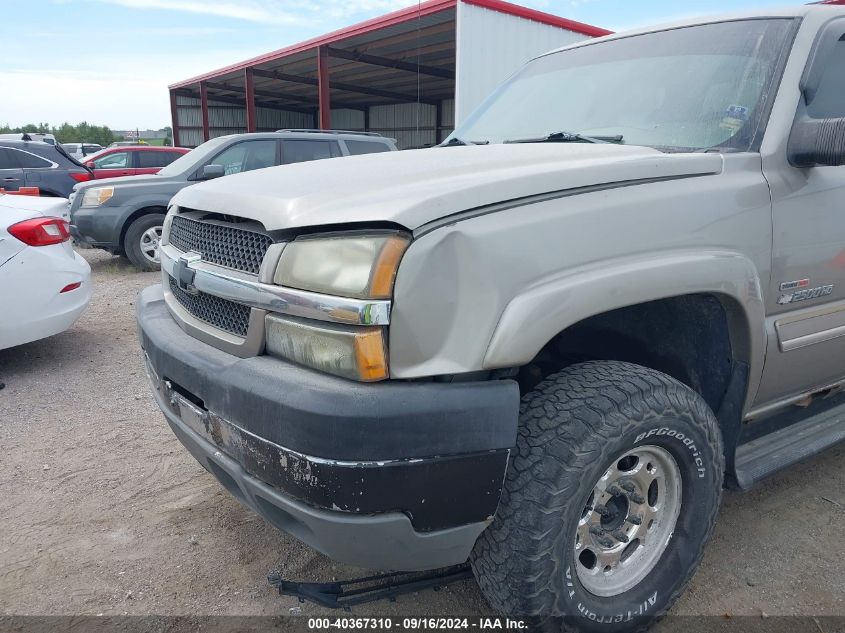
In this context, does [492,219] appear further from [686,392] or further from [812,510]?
[812,510]

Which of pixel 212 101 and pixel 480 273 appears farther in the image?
pixel 212 101

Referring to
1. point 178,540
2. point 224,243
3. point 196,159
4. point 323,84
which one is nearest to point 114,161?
point 323,84

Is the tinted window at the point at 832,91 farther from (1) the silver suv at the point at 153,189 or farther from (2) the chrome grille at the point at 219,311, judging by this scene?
(1) the silver suv at the point at 153,189

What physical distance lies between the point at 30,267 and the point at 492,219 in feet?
13.1

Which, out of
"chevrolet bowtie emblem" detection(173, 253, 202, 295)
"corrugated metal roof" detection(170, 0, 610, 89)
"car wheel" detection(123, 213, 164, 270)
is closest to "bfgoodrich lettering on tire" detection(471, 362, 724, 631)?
"chevrolet bowtie emblem" detection(173, 253, 202, 295)

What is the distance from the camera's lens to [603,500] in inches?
82.3

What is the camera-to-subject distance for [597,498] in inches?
80.8

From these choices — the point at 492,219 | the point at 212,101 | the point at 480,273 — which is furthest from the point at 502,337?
the point at 212,101

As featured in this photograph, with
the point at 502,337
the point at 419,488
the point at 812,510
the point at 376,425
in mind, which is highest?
the point at 502,337

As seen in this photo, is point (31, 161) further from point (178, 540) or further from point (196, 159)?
point (178, 540)

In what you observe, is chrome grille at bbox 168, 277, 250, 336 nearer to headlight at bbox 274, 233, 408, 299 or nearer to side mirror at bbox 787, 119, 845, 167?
headlight at bbox 274, 233, 408, 299

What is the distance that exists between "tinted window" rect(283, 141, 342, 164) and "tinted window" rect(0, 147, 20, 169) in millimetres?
5669

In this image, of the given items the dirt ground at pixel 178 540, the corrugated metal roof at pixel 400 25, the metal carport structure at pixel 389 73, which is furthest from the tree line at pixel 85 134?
the dirt ground at pixel 178 540

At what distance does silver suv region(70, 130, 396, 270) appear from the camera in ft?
27.4
